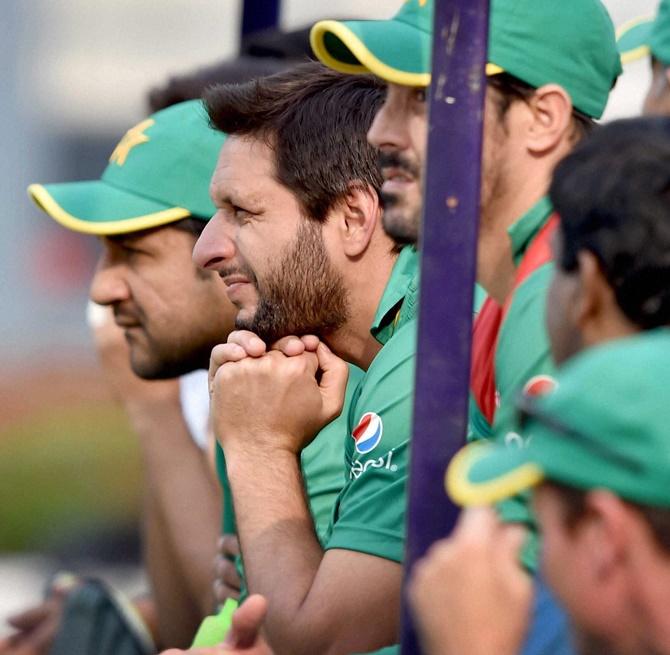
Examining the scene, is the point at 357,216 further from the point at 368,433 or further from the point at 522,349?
the point at 522,349

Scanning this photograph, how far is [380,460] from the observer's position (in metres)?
2.87

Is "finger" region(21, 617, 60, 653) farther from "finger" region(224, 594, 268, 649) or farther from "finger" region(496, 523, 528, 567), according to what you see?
"finger" region(496, 523, 528, 567)

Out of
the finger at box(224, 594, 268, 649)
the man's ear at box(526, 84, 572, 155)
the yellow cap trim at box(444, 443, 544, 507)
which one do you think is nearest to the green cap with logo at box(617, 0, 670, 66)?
the man's ear at box(526, 84, 572, 155)

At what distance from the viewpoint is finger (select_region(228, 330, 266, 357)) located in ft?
10.6

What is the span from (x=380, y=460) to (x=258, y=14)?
1970mm

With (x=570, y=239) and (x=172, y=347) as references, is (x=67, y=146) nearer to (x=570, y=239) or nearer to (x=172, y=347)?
(x=172, y=347)

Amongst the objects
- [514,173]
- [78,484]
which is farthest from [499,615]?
[78,484]

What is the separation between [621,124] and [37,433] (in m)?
8.16

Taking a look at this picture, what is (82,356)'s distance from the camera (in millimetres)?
10531

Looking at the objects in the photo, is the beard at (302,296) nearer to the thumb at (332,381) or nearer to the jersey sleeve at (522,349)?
the thumb at (332,381)

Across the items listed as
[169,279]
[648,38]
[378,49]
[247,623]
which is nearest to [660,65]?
[648,38]

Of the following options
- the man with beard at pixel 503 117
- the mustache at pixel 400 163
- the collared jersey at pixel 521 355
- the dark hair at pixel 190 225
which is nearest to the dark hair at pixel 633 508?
the collared jersey at pixel 521 355

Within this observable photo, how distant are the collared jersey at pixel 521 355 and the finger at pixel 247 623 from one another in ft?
1.40

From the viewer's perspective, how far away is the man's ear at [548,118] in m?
2.79
